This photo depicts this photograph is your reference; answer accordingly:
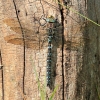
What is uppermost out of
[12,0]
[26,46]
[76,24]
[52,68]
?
[12,0]

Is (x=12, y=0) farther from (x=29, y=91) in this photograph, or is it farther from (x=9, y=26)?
(x=29, y=91)

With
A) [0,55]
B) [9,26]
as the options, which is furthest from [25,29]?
[0,55]

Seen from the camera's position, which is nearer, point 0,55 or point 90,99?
point 0,55

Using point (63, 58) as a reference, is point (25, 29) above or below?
above
